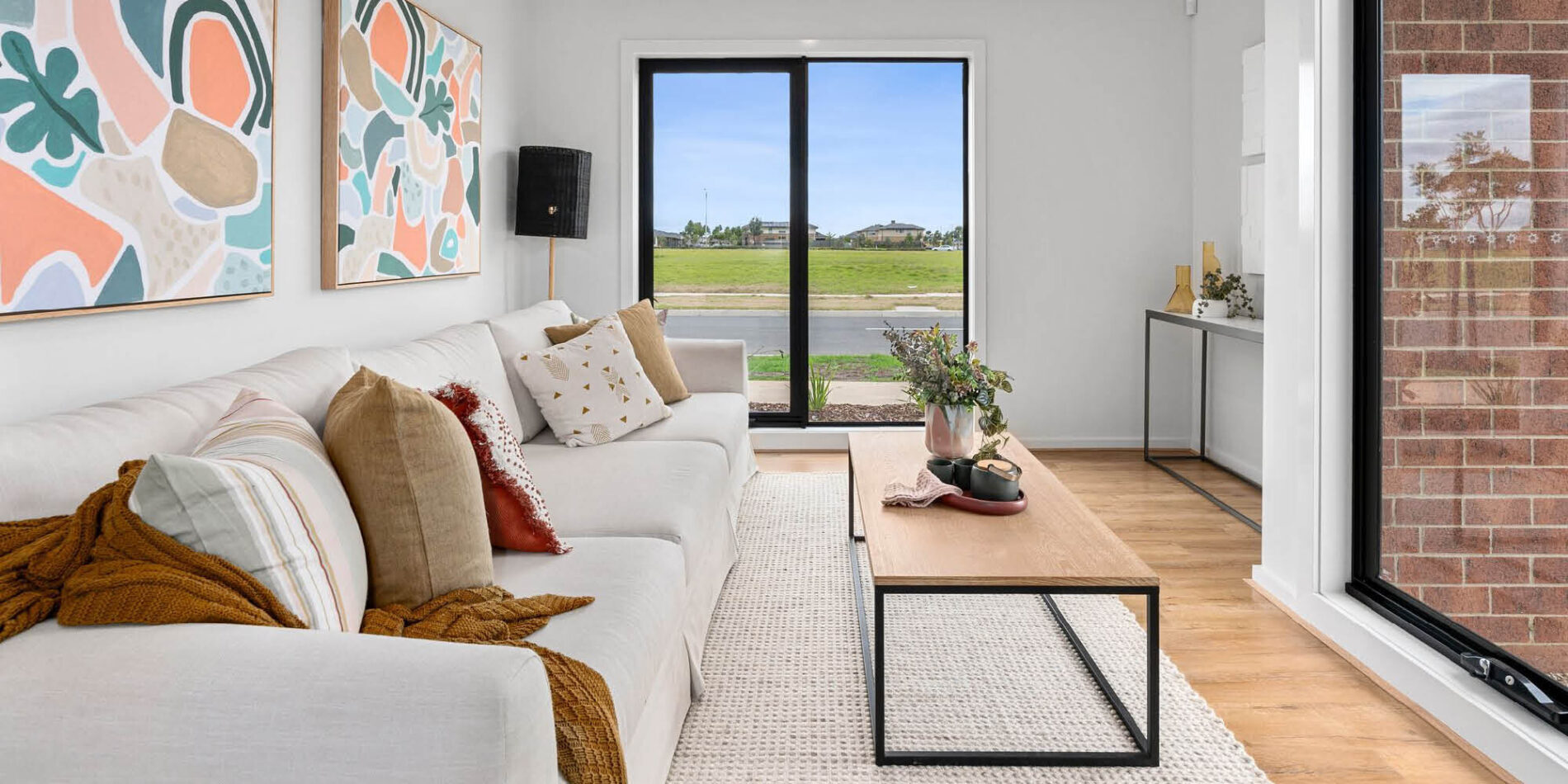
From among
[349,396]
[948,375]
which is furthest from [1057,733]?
[349,396]

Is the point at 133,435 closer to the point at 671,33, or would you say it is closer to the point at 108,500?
the point at 108,500

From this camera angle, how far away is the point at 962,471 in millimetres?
2666

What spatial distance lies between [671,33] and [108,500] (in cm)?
458

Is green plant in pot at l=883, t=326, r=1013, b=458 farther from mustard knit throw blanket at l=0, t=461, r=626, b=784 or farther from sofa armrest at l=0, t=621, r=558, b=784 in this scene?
sofa armrest at l=0, t=621, r=558, b=784

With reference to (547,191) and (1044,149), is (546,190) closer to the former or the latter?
(547,191)

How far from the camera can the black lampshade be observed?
485 centimetres

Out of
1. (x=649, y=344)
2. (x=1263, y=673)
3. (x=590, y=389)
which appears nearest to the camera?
(x=1263, y=673)

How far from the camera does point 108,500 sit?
127 centimetres

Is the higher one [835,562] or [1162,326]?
[1162,326]

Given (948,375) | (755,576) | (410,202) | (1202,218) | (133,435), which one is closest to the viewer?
(133,435)

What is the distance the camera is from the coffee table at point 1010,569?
200 centimetres

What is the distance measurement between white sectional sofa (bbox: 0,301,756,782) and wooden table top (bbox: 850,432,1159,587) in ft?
1.56

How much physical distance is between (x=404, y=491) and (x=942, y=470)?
4.97 feet

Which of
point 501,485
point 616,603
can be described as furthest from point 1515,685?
point 501,485
